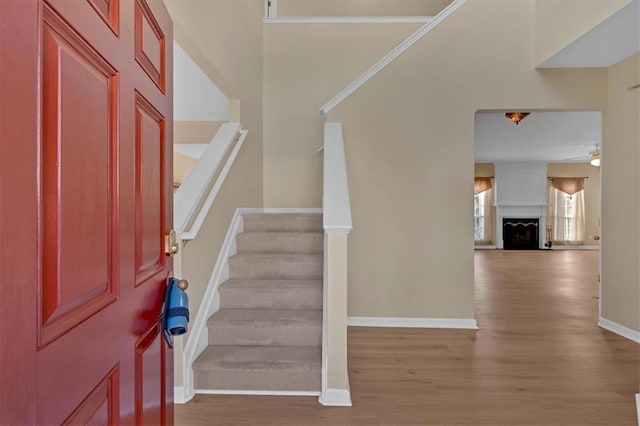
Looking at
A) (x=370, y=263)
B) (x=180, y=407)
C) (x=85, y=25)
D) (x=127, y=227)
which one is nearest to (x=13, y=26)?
Answer: (x=85, y=25)

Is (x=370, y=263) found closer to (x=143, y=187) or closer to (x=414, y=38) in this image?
(x=414, y=38)

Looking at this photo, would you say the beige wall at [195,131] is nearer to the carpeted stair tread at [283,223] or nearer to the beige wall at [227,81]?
the beige wall at [227,81]

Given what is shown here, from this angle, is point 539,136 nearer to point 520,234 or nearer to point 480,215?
point 480,215

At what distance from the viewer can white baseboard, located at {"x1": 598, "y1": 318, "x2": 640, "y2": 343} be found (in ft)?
9.66

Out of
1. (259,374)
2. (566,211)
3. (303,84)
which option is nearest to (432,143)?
(303,84)

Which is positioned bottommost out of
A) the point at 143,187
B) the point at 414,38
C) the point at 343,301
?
the point at 343,301

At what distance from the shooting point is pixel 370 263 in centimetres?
329

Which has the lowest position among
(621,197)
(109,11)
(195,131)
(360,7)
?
(621,197)

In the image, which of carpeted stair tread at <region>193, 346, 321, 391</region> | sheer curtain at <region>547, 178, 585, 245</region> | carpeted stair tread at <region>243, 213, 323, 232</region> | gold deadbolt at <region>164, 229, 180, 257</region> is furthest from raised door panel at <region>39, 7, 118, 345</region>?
sheer curtain at <region>547, 178, 585, 245</region>

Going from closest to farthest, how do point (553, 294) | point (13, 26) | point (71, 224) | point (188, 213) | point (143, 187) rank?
point (13, 26), point (71, 224), point (143, 187), point (188, 213), point (553, 294)

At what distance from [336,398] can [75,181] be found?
6.05ft

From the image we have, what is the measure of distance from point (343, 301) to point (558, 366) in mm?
1815

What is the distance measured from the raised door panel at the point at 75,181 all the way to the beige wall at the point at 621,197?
403 centimetres

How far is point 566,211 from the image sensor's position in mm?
10406
